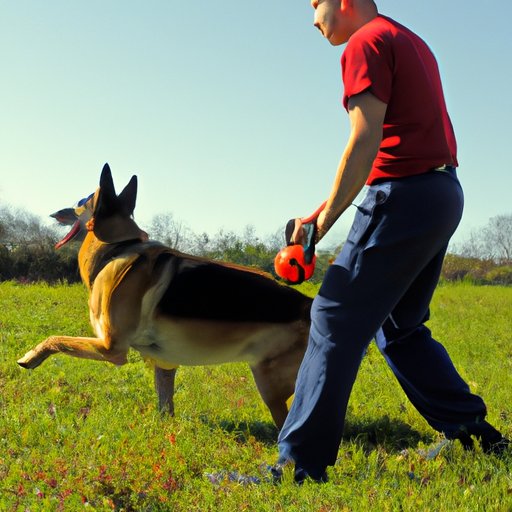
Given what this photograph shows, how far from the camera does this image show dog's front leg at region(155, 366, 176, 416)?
5059 mm

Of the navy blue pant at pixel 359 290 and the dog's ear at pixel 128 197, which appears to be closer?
the navy blue pant at pixel 359 290

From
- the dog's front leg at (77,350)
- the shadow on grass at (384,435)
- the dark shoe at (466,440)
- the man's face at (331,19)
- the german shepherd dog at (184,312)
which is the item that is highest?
the man's face at (331,19)

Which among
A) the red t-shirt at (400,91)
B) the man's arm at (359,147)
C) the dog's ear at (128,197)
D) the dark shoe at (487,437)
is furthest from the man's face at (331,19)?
the dark shoe at (487,437)

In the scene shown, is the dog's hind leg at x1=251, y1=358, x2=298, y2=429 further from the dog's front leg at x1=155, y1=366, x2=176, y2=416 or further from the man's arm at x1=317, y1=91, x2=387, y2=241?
the man's arm at x1=317, y1=91, x2=387, y2=241

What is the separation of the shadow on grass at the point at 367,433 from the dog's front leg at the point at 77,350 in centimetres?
94

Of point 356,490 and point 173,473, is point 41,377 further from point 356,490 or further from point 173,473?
point 356,490

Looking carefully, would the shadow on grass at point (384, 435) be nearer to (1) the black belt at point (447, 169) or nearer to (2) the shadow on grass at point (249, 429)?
(2) the shadow on grass at point (249, 429)

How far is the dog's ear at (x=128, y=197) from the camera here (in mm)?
4555

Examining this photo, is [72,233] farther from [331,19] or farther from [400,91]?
[400,91]

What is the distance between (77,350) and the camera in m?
4.38

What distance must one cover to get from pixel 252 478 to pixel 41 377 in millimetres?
3281

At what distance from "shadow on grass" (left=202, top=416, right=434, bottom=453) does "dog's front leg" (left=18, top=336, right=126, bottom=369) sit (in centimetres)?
94

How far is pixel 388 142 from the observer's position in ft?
11.2

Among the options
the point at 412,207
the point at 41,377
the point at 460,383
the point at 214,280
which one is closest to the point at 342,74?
the point at 412,207
